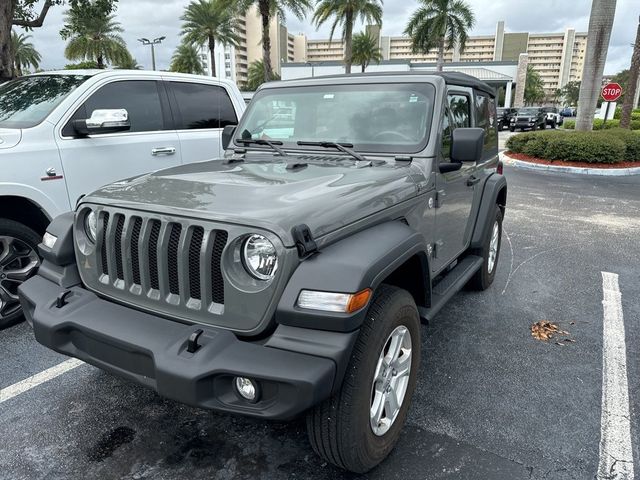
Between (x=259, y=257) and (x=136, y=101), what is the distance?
3612 mm

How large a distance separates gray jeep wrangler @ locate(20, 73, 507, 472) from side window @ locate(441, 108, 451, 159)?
7cm

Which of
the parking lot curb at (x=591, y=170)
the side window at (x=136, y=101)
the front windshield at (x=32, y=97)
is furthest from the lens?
the parking lot curb at (x=591, y=170)

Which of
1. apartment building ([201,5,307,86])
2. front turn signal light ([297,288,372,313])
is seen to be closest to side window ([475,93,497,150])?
front turn signal light ([297,288,372,313])

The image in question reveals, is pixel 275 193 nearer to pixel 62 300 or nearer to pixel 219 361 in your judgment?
pixel 219 361

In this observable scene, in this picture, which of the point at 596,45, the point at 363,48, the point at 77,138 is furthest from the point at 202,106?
the point at 363,48

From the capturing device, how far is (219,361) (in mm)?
1908

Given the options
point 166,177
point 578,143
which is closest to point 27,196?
point 166,177

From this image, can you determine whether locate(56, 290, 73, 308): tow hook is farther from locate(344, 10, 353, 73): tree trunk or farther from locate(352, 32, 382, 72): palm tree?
locate(352, 32, 382, 72): palm tree

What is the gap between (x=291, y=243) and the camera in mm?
2004

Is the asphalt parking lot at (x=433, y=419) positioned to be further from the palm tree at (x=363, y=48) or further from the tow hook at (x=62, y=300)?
the palm tree at (x=363, y=48)

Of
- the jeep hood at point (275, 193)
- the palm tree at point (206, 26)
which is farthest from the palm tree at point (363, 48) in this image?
the jeep hood at point (275, 193)

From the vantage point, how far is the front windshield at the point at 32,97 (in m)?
4.22

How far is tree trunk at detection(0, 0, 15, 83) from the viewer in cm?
875

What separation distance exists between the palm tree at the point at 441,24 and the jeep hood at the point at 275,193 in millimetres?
35522
